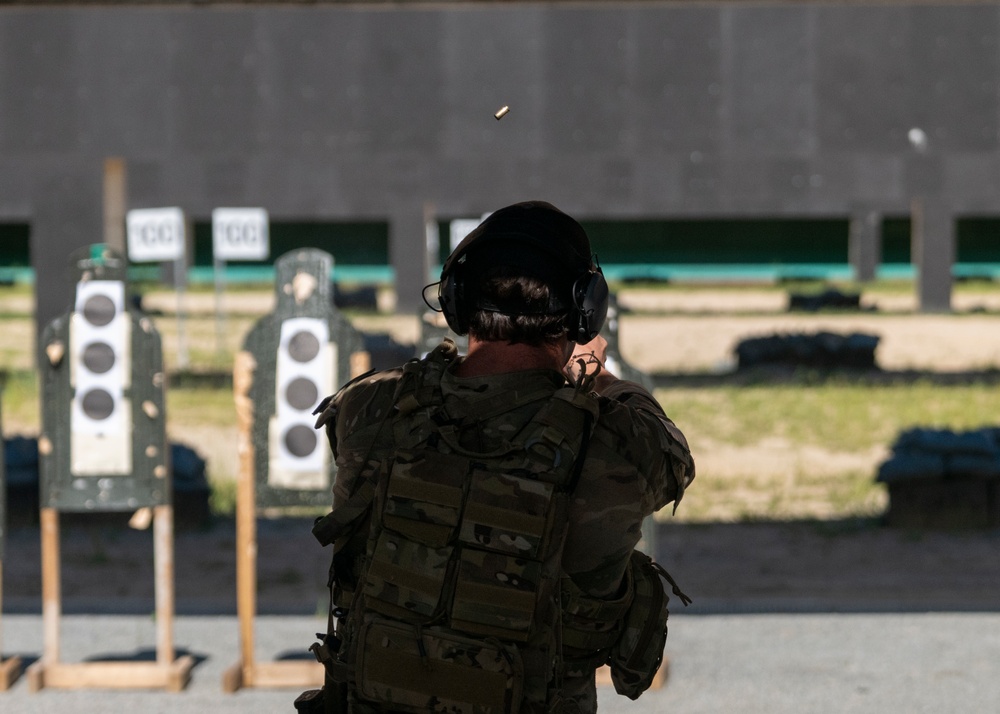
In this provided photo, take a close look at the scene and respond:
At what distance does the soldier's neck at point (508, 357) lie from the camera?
2660 mm

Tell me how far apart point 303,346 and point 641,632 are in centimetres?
339

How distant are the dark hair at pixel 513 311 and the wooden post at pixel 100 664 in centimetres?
347

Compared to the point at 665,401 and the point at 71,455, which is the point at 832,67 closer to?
the point at 665,401

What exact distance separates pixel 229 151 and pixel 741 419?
37.4ft

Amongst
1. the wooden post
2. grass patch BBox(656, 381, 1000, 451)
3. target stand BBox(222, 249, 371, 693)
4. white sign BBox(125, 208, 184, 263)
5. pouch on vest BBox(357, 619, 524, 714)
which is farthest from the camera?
white sign BBox(125, 208, 184, 263)

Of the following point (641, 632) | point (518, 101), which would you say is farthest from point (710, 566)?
point (518, 101)

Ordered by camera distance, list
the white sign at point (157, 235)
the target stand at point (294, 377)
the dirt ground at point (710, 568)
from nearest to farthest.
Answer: the target stand at point (294, 377)
the dirt ground at point (710, 568)
the white sign at point (157, 235)

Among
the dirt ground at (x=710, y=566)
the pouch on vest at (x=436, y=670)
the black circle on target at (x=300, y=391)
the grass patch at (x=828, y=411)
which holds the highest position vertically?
the black circle on target at (x=300, y=391)

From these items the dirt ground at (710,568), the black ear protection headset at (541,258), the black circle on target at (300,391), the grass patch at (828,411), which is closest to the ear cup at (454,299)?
the black ear protection headset at (541,258)

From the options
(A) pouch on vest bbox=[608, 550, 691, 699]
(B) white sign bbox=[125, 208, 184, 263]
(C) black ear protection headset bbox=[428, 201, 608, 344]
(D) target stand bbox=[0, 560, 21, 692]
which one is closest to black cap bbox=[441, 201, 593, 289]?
(C) black ear protection headset bbox=[428, 201, 608, 344]

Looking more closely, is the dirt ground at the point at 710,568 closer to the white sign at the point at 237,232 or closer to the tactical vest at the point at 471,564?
the tactical vest at the point at 471,564

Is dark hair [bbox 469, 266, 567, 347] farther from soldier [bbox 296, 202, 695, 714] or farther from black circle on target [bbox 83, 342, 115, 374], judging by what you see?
black circle on target [bbox 83, 342, 115, 374]

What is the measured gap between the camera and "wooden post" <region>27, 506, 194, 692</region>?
5.74 meters

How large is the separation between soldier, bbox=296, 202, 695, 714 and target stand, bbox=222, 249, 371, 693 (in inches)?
126
